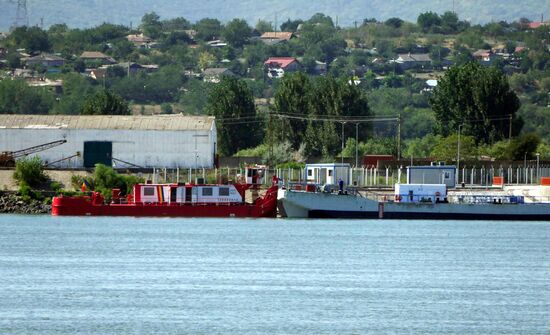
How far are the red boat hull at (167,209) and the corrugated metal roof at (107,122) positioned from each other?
18.0 m

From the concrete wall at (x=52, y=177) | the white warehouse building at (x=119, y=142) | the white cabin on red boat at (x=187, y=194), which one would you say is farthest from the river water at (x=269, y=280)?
the white warehouse building at (x=119, y=142)

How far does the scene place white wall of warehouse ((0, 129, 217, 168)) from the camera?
401 ft

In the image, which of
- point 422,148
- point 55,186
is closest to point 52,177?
point 55,186

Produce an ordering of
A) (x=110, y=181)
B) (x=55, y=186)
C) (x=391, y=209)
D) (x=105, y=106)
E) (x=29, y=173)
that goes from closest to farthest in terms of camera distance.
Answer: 1. (x=391, y=209)
2. (x=110, y=181)
3. (x=29, y=173)
4. (x=55, y=186)
5. (x=105, y=106)

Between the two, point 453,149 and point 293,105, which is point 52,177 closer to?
point 453,149

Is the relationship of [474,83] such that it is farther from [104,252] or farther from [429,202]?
[104,252]

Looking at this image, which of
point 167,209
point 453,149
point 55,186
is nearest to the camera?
point 167,209

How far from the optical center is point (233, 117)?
153 meters

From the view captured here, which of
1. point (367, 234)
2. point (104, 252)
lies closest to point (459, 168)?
point (367, 234)

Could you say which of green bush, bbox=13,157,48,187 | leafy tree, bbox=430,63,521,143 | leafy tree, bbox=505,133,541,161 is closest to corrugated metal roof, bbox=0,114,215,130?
green bush, bbox=13,157,48,187

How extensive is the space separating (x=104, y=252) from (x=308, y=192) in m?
31.0

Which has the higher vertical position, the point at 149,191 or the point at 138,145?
the point at 138,145

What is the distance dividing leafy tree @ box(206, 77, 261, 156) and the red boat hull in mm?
45031

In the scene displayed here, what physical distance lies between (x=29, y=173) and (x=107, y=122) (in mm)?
10508
